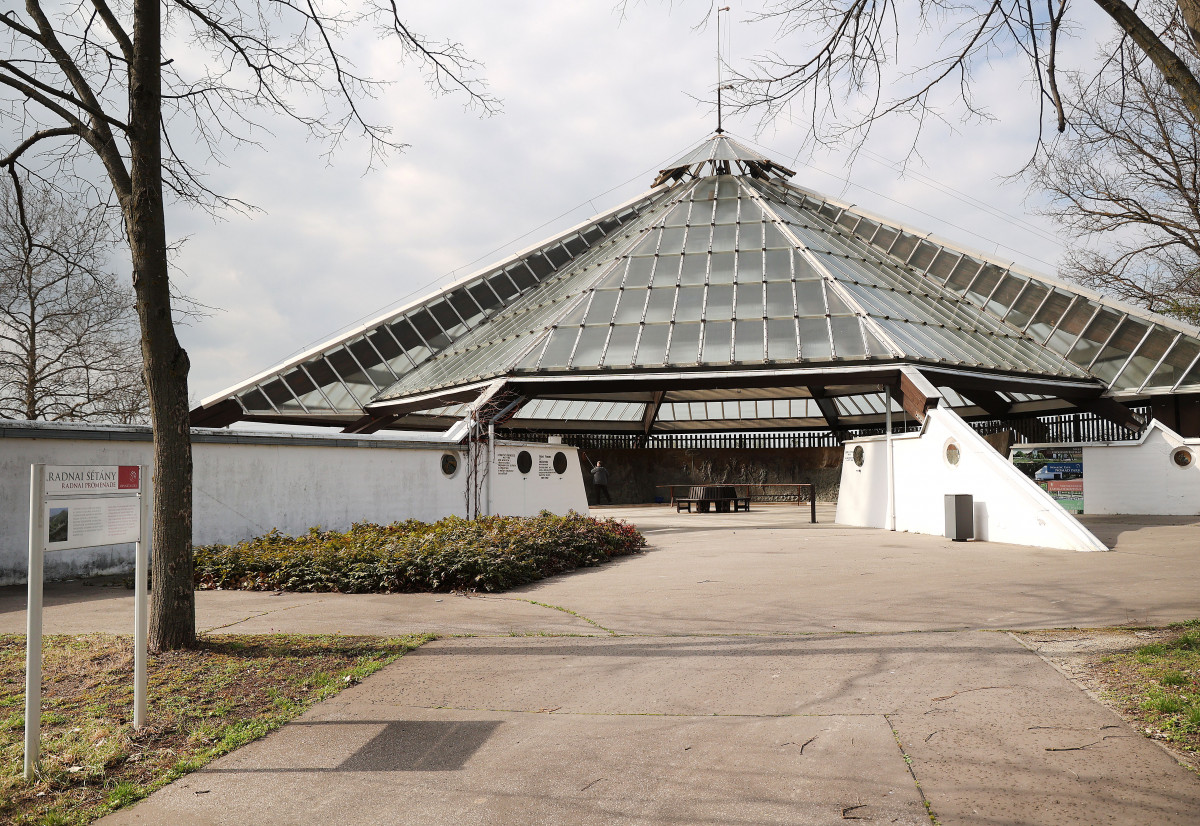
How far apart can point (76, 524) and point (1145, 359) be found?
86.0 ft

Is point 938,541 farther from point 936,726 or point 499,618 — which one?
point 936,726

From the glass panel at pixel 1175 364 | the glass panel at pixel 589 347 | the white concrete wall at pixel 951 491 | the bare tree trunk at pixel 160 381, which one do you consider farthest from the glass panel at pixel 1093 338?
the bare tree trunk at pixel 160 381

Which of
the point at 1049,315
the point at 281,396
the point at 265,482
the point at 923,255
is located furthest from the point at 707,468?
the point at 265,482

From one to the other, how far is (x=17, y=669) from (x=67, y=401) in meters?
25.8

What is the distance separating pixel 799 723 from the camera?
4703 mm

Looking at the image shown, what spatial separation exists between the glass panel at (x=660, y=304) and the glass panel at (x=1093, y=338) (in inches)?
445

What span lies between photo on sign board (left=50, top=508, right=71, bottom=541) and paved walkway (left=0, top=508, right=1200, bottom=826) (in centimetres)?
141

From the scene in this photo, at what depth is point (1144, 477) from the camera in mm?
20641

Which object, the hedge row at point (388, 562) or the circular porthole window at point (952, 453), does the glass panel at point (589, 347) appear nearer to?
the circular porthole window at point (952, 453)

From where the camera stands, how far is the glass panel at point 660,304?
75.4 ft

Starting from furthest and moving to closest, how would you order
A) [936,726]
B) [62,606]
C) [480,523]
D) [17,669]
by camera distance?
[480,523], [62,606], [17,669], [936,726]

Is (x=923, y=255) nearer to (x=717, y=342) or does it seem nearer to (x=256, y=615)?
(x=717, y=342)

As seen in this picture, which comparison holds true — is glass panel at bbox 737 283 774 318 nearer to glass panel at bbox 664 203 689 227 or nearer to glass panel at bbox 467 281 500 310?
glass panel at bbox 664 203 689 227

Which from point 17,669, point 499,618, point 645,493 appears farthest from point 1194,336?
point 17,669
